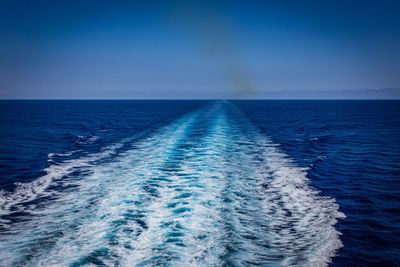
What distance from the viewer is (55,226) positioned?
791cm

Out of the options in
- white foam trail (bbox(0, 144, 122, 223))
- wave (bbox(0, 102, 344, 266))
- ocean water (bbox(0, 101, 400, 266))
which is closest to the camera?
wave (bbox(0, 102, 344, 266))

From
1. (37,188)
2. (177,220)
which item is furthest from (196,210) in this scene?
(37,188)

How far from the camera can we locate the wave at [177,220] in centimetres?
647

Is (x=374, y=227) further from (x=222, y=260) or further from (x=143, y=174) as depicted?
(x=143, y=174)

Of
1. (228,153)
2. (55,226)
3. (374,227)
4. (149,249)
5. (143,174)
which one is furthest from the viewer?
(228,153)

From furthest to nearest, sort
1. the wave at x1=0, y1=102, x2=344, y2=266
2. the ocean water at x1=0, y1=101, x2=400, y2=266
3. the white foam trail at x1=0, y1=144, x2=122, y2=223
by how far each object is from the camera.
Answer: the white foam trail at x1=0, y1=144, x2=122, y2=223
the ocean water at x1=0, y1=101, x2=400, y2=266
the wave at x1=0, y1=102, x2=344, y2=266

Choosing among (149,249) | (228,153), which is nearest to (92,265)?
(149,249)

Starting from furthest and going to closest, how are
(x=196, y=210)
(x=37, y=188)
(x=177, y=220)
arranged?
(x=37, y=188) < (x=196, y=210) < (x=177, y=220)

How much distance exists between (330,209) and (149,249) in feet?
21.2

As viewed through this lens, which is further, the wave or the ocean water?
the ocean water

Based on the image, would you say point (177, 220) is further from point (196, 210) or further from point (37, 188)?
point (37, 188)

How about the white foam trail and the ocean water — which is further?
the white foam trail

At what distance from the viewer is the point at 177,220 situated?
830cm

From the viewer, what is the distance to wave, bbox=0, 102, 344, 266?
6473 mm
